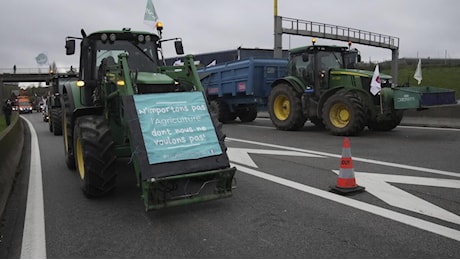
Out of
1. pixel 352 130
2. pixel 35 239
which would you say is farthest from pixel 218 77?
pixel 35 239

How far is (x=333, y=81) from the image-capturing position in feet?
41.0

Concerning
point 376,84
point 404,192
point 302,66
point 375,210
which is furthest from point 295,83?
point 375,210

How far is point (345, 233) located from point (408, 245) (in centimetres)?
61

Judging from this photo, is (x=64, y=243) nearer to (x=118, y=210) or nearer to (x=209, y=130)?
(x=118, y=210)

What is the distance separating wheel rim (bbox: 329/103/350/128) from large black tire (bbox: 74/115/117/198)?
7.83m

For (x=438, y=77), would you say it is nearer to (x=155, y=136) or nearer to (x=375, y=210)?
(x=375, y=210)

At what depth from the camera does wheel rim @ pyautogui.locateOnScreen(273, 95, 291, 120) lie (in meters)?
14.3

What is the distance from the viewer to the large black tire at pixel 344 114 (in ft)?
36.6

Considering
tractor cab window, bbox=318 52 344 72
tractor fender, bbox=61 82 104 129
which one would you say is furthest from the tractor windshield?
tractor cab window, bbox=318 52 344 72

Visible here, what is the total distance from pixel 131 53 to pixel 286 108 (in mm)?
8097

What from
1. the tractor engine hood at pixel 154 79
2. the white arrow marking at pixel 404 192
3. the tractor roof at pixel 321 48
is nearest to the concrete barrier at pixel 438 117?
the tractor roof at pixel 321 48

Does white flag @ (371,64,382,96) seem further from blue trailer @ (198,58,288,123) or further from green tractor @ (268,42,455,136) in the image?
blue trailer @ (198,58,288,123)

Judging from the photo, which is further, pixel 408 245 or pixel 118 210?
pixel 118 210

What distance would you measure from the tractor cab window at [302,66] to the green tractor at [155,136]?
7025mm
